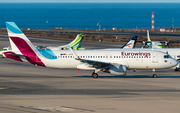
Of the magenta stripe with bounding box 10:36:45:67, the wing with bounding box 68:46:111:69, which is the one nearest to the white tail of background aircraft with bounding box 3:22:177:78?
the magenta stripe with bounding box 10:36:45:67

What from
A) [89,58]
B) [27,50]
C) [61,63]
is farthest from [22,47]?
[89,58]

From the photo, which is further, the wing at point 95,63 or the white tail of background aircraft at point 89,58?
the white tail of background aircraft at point 89,58

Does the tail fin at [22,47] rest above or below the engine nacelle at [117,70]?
above

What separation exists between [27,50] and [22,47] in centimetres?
84

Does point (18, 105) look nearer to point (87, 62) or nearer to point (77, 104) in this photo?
point (77, 104)

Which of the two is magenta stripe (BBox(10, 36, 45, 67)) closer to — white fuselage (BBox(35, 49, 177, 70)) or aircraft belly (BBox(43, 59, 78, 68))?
white fuselage (BBox(35, 49, 177, 70))

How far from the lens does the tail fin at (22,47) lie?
149 feet

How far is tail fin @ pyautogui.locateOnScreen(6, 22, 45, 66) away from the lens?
45281 mm

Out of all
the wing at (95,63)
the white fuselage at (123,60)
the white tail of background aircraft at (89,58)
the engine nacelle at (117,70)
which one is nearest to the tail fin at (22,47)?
the white tail of background aircraft at (89,58)

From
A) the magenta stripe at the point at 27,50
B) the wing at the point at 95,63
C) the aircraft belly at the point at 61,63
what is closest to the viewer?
the wing at the point at 95,63

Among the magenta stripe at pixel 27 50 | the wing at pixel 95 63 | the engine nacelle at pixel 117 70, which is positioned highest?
the magenta stripe at pixel 27 50

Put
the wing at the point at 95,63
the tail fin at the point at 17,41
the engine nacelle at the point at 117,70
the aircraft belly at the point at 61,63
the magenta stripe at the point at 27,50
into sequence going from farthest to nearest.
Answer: the tail fin at the point at 17,41 < the aircraft belly at the point at 61,63 < the magenta stripe at the point at 27,50 < the engine nacelle at the point at 117,70 < the wing at the point at 95,63

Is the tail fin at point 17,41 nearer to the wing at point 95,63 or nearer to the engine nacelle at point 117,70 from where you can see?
the wing at point 95,63

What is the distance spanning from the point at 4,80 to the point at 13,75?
508 cm
